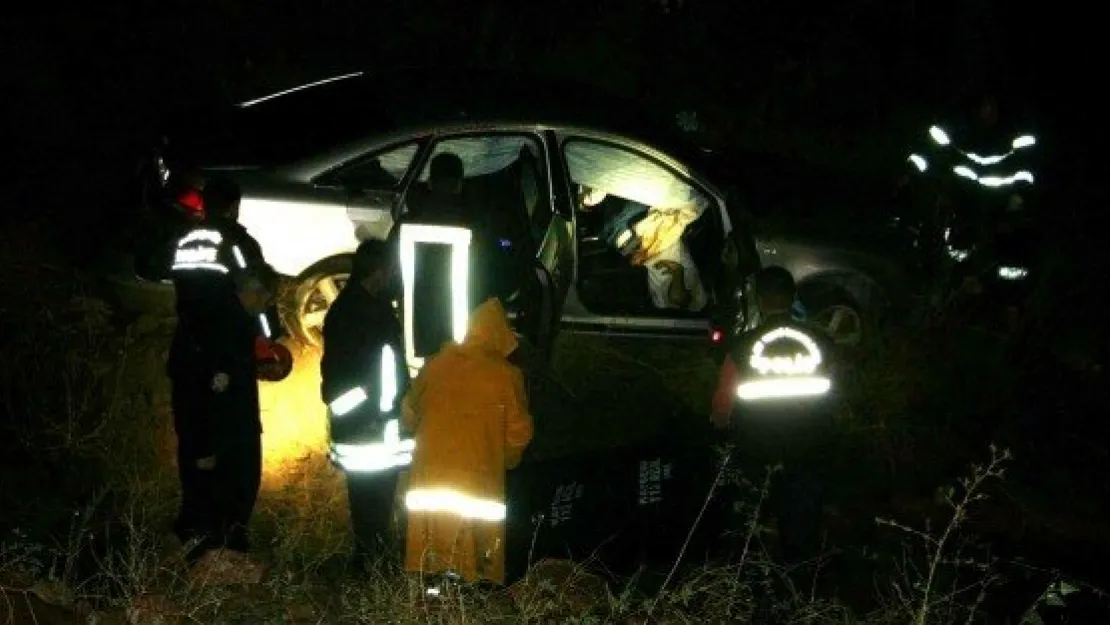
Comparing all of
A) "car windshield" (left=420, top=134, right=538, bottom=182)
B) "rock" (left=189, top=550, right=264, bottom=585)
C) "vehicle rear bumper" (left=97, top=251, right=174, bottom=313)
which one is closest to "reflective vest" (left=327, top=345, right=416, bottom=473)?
"rock" (left=189, top=550, right=264, bottom=585)

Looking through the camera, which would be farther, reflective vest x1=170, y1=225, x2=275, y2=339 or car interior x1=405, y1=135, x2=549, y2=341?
car interior x1=405, y1=135, x2=549, y2=341

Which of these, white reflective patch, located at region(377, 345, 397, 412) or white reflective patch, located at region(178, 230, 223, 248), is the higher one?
white reflective patch, located at region(178, 230, 223, 248)

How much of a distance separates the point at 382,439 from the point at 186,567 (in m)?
0.93

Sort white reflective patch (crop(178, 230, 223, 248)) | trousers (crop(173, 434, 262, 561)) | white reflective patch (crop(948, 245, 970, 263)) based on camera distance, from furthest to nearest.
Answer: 1. white reflective patch (crop(948, 245, 970, 263))
2. trousers (crop(173, 434, 262, 561))
3. white reflective patch (crop(178, 230, 223, 248))

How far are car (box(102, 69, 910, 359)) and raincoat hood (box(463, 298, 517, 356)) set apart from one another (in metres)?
1.41

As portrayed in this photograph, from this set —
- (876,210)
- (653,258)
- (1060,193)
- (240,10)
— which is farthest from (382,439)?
(240,10)

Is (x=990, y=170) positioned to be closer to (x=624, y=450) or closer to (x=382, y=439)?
(x=624, y=450)

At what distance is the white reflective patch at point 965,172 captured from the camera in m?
8.48

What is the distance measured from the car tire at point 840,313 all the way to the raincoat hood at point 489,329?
11.7 ft

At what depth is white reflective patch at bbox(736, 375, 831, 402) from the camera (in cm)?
506

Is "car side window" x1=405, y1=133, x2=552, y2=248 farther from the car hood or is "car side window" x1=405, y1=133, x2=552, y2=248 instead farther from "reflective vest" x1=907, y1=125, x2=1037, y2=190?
"reflective vest" x1=907, y1=125, x2=1037, y2=190

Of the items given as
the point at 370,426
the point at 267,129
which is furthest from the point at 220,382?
the point at 267,129

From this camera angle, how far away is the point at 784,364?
503 centimetres

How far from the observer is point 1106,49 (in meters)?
16.0
